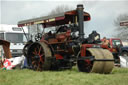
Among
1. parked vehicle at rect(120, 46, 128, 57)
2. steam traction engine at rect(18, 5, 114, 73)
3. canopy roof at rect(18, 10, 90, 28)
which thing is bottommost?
parked vehicle at rect(120, 46, 128, 57)

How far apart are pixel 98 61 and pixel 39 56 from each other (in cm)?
272

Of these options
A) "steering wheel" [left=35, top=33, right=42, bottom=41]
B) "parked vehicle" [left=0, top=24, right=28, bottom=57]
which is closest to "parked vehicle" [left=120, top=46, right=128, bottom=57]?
"parked vehicle" [left=0, top=24, right=28, bottom=57]

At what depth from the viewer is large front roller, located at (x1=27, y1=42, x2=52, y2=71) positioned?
34.3ft

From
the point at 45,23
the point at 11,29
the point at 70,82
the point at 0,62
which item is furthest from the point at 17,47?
the point at 70,82

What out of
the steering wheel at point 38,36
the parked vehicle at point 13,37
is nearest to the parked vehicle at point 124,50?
the parked vehicle at point 13,37

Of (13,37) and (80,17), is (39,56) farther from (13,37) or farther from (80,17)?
(13,37)

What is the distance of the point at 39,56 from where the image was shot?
10.8 metres

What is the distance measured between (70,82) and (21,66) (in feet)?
19.6

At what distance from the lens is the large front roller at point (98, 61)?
29.2 ft

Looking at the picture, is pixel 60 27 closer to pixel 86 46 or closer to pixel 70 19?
pixel 70 19

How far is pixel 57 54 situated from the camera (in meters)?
10.8

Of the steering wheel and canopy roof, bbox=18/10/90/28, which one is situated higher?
canopy roof, bbox=18/10/90/28

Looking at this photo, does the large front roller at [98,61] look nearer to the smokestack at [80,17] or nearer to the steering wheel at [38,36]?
the smokestack at [80,17]

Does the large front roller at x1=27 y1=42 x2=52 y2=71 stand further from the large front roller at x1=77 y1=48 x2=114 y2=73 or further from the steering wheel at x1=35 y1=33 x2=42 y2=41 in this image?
the large front roller at x1=77 y1=48 x2=114 y2=73
